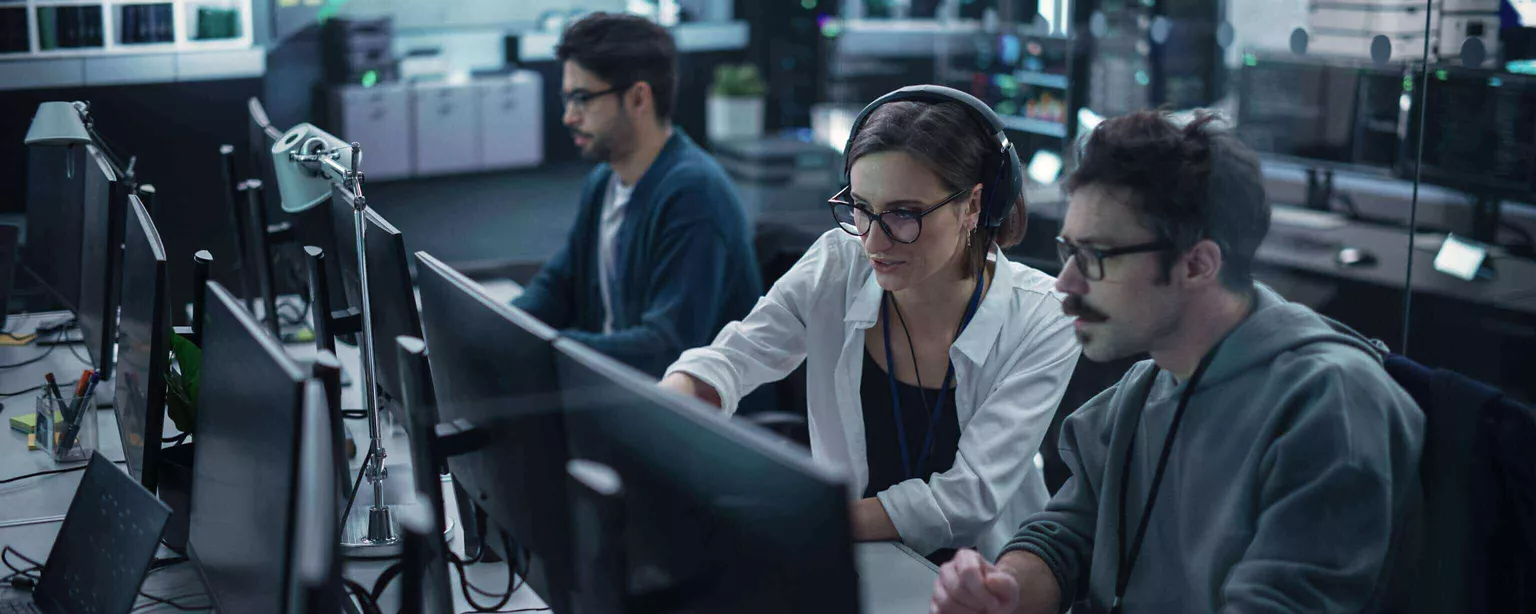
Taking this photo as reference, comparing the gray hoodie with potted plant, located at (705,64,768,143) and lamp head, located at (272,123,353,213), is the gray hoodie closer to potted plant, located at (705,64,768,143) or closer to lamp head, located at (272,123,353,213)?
lamp head, located at (272,123,353,213)

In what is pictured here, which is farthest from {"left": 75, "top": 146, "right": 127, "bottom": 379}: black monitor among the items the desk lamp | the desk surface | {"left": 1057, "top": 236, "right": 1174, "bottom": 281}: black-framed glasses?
{"left": 1057, "top": 236, "right": 1174, "bottom": 281}: black-framed glasses

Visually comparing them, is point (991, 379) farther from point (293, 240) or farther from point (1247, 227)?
point (293, 240)

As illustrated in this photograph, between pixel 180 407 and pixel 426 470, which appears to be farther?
pixel 180 407

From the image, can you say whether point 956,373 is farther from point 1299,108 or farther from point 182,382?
point 1299,108

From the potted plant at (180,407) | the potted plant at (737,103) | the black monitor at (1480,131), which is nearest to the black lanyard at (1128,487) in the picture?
the potted plant at (180,407)

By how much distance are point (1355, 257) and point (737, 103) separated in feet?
15.5

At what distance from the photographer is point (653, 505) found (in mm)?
1047

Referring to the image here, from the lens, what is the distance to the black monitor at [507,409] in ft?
3.97

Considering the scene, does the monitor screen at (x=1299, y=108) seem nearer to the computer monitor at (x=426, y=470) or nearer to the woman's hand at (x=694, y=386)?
the woman's hand at (x=694, y=386)

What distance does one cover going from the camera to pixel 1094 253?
1.27 metres

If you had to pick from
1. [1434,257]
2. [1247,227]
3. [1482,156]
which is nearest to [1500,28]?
[1482,156]

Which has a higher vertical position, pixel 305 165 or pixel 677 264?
pixel 305 165

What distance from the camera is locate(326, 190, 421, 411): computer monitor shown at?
5.44 ft

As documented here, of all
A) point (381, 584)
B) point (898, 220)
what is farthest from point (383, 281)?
point (898, 220)
